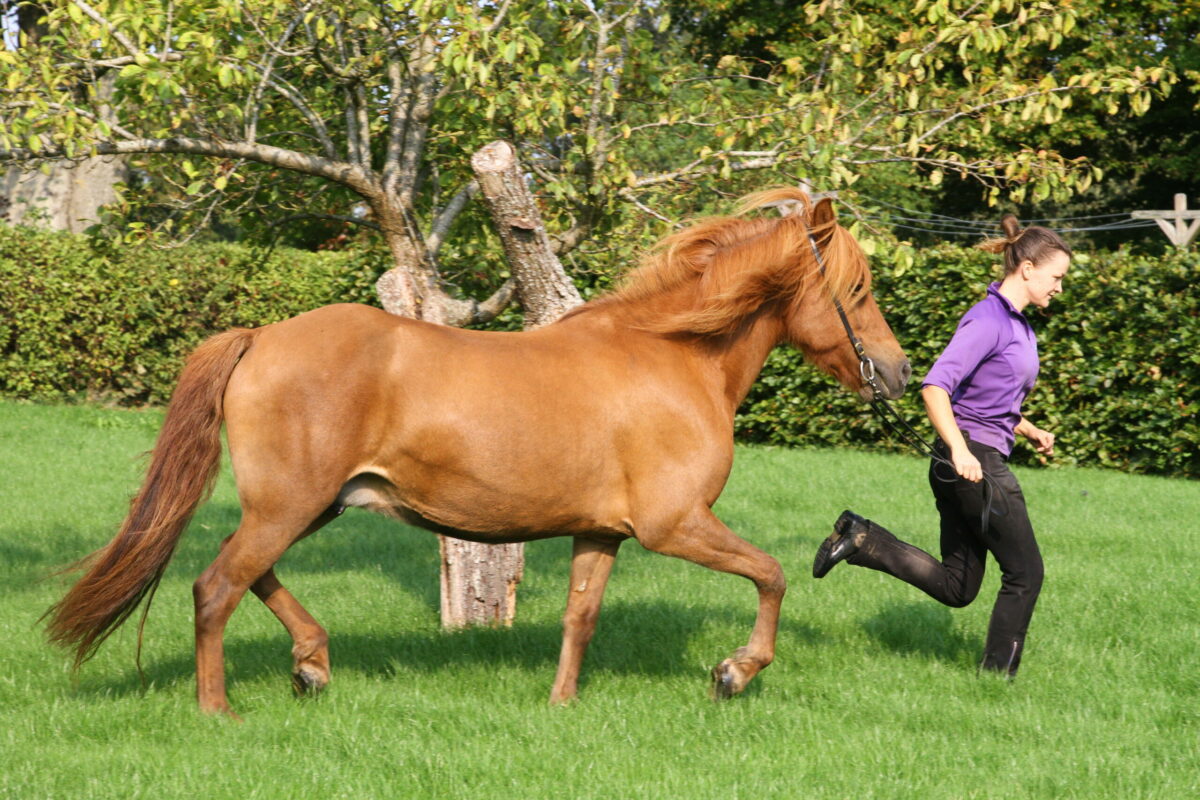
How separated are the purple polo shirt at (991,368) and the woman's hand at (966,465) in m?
0.35

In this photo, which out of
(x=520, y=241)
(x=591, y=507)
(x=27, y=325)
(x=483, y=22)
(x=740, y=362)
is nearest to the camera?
(x=591, y=507)

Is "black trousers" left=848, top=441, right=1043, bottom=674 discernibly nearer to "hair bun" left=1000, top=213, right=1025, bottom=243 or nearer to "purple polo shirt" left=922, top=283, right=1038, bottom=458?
"purple polo shirt" left=922, top=283, right=1038, bottom=458

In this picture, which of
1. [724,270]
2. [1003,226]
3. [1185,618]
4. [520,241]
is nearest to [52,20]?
[520,241]

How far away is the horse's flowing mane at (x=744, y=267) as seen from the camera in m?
5.23

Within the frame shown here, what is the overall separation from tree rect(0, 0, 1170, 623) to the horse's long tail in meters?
1.44

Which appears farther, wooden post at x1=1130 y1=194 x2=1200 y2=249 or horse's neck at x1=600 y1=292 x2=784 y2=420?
wooden post at x1=1130 y1=194 x2=1200 y2=249

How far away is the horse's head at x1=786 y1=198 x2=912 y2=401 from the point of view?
5273mm

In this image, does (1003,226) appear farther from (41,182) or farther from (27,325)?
(41,182)

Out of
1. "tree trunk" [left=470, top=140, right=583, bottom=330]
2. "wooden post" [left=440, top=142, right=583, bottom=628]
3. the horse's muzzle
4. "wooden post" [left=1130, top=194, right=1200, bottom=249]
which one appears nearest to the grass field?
"wooden post" [left=440, top=142, right=583, bottom=628]

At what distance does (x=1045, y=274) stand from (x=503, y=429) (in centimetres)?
256

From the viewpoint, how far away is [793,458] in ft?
44.1

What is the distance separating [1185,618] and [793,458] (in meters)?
6.73

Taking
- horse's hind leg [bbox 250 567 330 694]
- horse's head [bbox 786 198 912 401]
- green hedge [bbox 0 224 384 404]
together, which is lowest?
green hedge [bbox 0 224 384 404]

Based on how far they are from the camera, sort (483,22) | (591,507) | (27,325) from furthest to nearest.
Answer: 1. (27,325)
2. (483,22)
3. (591,507)
